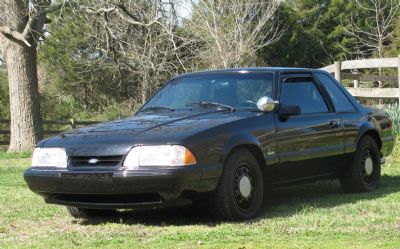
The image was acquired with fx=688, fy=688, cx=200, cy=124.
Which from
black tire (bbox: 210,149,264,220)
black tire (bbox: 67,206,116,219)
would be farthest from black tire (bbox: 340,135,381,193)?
black tire (bbox: 67,206,116,219)

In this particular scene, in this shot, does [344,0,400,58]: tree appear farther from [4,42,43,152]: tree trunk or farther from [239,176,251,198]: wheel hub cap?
[239,176,251,198]: wheel hub cap

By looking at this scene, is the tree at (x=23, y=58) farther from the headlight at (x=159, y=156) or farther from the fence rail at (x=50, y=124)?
the headlight at (x=159, y=156)

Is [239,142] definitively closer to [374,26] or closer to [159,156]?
[159,156]

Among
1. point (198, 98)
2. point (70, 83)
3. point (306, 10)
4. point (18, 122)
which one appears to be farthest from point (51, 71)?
point (198, 98)

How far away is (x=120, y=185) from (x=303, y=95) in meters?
2.71

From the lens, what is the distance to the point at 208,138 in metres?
6.07

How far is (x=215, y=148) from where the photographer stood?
610cm

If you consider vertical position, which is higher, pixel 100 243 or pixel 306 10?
pixel 306 10

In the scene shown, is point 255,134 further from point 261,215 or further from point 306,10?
point 306,10

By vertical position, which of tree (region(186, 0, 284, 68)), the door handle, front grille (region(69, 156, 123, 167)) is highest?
tree (region(186, 0, 284, 68))

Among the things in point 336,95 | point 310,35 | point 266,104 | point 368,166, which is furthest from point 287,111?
point 310,35

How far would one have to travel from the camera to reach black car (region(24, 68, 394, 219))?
589 centimetres

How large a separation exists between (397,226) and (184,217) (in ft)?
6.75

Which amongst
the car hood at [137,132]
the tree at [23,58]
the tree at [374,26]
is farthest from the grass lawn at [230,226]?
the tree at [374,26]
